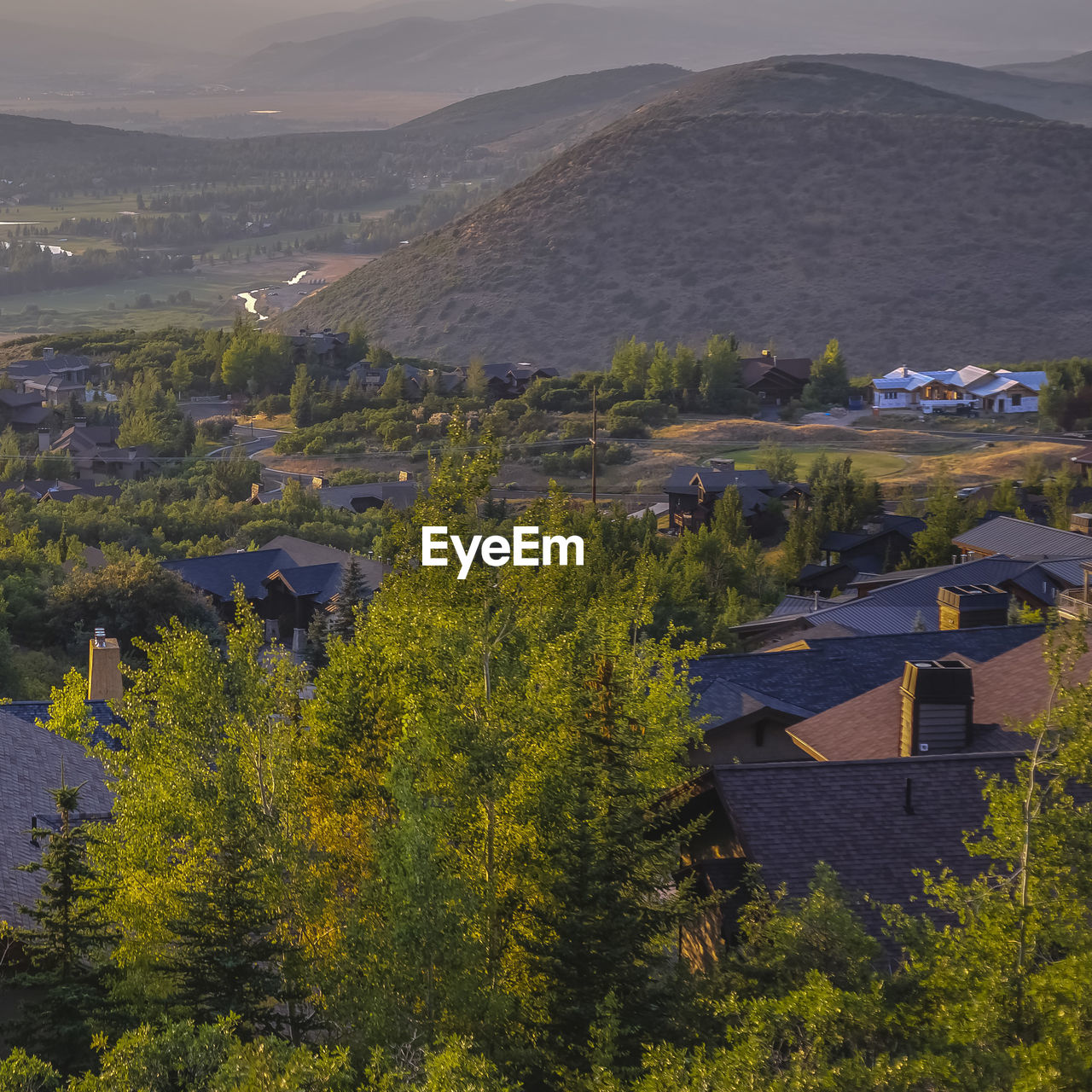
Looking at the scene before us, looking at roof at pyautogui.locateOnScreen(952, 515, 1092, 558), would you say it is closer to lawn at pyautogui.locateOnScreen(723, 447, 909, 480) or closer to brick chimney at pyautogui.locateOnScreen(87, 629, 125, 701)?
brick chimney at pyautogui.locateOnScreen(87, 629, 125, 701)

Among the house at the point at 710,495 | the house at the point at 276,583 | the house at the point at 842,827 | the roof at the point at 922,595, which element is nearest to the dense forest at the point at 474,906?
the house at the point at 842,827

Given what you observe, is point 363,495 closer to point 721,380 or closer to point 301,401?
point 301,401

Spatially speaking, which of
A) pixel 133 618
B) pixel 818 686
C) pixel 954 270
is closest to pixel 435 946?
pixel 818 686

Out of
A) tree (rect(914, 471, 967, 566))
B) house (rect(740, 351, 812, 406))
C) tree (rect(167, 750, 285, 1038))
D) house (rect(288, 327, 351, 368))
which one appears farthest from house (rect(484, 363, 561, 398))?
tree (rect(167, 750, 285, 1038))

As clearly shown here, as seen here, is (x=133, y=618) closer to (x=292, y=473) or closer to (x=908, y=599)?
(x=908, y=599)

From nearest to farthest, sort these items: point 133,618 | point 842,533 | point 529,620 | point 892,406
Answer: point 529,620 → point 133,618 → point 842,533 → point 892,406
